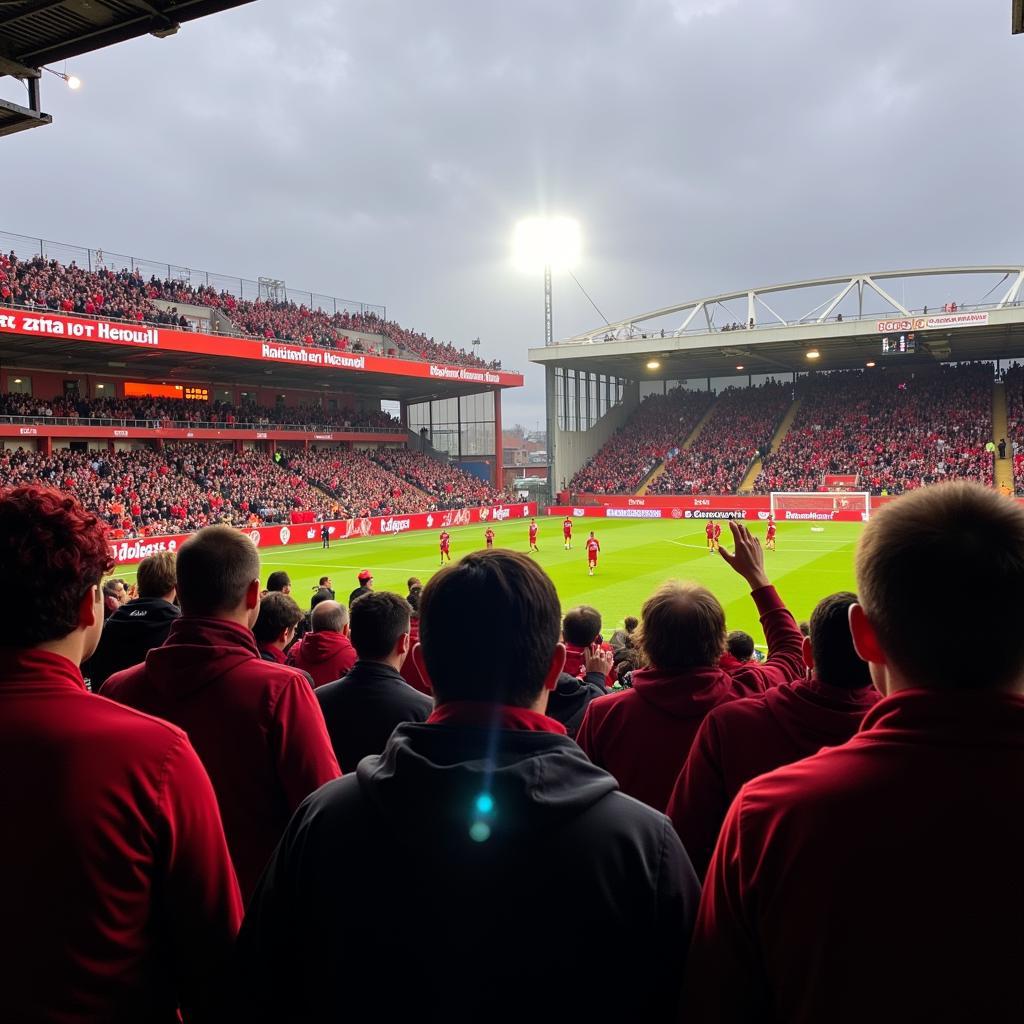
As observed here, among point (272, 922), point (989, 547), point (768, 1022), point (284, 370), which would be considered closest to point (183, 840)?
point (272, 922)

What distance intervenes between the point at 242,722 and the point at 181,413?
46.8 metres

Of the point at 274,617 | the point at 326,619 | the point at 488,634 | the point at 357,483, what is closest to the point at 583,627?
→ the point at 326,619

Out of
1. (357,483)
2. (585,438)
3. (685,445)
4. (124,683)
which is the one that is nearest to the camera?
(124,683)

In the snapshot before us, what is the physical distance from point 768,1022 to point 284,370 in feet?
166

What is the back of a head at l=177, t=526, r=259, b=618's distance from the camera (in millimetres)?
3475

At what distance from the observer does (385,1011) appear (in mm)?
1708

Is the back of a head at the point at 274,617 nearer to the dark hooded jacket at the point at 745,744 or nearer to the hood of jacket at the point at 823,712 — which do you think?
the dark hooded jacket at the point at 745,744

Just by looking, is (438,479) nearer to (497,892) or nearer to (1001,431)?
(1001,431)

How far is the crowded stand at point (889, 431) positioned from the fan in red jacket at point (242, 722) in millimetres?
50738

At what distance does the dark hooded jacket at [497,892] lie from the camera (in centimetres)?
163

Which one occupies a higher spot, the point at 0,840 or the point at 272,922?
the point at 0,840

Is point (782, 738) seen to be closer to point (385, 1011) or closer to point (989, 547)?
point (989, 547)

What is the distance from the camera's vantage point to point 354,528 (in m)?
A: 43.1

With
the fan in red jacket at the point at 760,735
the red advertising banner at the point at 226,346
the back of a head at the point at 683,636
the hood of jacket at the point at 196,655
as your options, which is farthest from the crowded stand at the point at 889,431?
the hood of jacket at the point at 196,655
